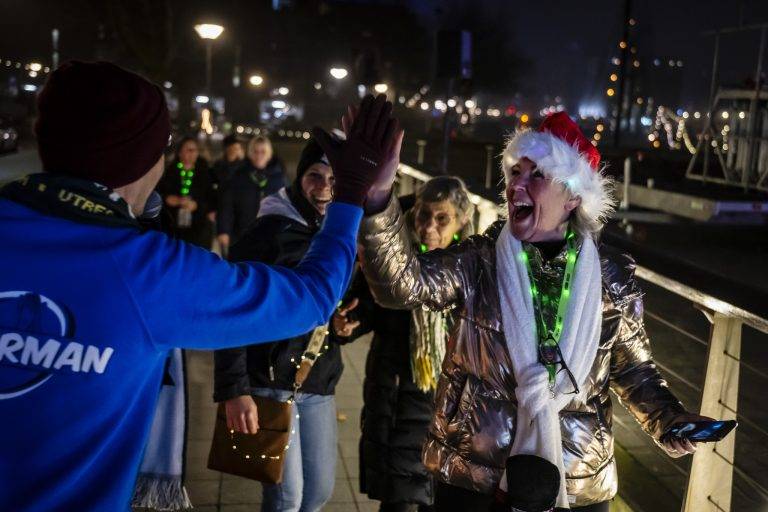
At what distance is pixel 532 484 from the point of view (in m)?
2.41

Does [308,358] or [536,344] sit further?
[308,358]

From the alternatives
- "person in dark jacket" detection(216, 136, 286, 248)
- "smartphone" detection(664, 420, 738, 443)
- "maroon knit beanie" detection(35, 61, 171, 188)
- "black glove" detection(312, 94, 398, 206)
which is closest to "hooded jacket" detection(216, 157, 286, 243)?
"person in dark jacket" detection(216, 136, 286, 248)

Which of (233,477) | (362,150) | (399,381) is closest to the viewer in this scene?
(362,150)

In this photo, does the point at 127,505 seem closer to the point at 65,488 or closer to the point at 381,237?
the point at 65,488

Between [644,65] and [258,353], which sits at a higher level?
[644,65]

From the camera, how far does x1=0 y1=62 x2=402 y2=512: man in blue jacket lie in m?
1.59

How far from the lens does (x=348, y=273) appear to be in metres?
1.95

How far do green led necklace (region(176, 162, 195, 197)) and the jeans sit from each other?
19.0 feet

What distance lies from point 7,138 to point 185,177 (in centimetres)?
2422

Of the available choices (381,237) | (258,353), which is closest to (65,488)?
(381,237)

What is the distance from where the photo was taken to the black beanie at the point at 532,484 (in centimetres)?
241

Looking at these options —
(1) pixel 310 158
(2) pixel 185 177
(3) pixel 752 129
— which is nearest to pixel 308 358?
(1) pixel 310 158

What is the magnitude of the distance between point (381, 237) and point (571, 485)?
1.04 m

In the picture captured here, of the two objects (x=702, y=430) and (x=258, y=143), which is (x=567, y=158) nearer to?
(x=702, y=430)
